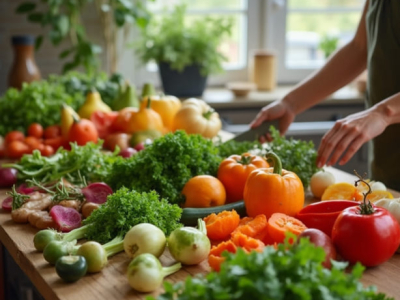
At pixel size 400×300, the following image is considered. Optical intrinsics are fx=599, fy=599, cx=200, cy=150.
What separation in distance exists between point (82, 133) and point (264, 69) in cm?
193

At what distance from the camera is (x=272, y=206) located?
4.80ft

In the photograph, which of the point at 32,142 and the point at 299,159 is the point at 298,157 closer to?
the point at 299,159

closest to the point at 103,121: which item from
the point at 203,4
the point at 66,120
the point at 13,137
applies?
the point at 66,120

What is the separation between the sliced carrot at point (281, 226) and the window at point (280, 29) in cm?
287

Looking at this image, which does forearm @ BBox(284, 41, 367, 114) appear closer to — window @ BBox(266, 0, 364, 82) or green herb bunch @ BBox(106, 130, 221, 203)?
green herb bunch @ BBox(106, 130, 221, 203)

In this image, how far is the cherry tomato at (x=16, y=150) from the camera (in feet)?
7.50

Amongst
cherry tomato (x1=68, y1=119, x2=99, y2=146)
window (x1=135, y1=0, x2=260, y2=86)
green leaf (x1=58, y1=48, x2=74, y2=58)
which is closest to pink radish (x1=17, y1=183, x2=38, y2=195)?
cherry tomato (x1=68, y1=119, x2=99, y2=146)

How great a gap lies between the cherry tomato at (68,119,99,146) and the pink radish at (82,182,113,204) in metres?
0.64

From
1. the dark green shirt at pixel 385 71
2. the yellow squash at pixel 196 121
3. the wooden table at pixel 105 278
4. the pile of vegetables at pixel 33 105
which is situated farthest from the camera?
the pile of vegetables at pixel 33 105

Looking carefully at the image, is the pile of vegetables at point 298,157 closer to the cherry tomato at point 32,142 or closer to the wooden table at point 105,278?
the wooden table at point 105,278

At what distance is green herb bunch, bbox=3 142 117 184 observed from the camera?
6.28 ft

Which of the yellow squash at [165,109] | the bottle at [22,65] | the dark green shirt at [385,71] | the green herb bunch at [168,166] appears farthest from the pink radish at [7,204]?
the bottle at [22,65]

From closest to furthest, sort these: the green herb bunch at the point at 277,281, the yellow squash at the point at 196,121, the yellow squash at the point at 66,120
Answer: the green herb bunch at the point at 277,281
the yellow squash at the point at 196,121
the yellow squash at the point at 66,120

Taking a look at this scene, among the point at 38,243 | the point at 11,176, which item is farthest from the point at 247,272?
the point at 11,176
